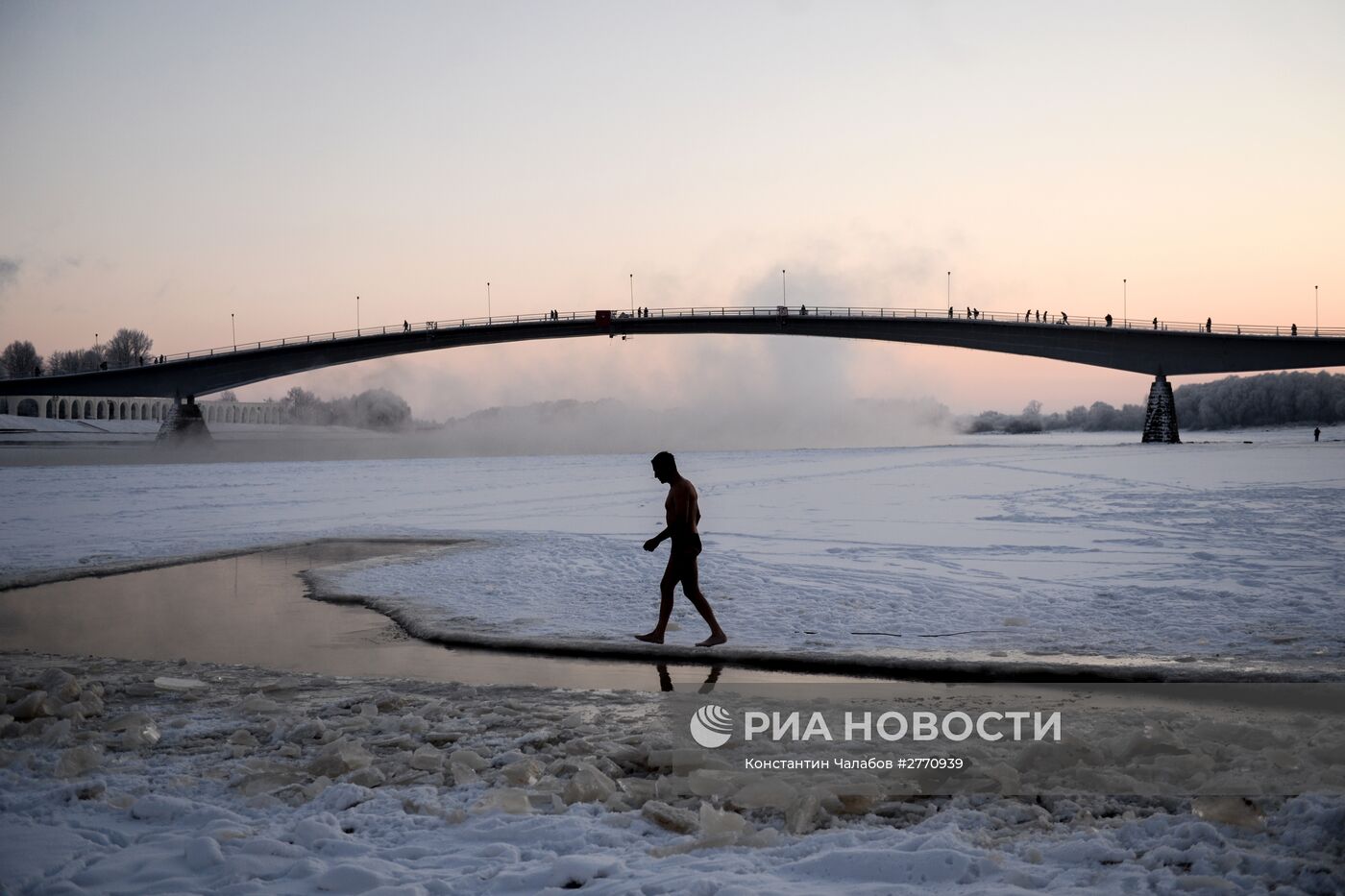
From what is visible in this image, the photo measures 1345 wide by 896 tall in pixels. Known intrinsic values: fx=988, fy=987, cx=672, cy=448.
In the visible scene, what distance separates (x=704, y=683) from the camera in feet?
27.2

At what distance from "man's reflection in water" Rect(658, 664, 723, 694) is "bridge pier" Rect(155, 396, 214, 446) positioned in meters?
80.6

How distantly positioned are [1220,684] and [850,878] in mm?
4945

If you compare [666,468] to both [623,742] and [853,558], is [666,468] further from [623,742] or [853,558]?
[853,558]

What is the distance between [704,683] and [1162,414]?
245ft

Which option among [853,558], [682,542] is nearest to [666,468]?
[682,542]

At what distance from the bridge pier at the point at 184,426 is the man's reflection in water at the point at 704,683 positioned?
8060 centimetres

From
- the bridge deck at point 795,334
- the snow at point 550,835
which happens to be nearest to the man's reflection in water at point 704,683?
the snow at point 550,835

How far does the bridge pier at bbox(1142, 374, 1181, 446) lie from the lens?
7331cm

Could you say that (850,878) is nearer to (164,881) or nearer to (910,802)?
(910,802)

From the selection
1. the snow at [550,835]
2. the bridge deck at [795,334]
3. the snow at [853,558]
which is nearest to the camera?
the snow at [550,835]

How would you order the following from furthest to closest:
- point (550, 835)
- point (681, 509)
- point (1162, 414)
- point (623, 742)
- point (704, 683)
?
point (1162, 414), point (681, 509), point (704, 683), point (623, 742), point (550, 835)

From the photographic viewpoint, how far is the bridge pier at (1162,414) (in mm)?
73312

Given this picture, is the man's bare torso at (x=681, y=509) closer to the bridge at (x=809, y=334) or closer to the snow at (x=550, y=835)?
the snow at (x=550, y=835)

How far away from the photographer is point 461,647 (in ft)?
32.7
